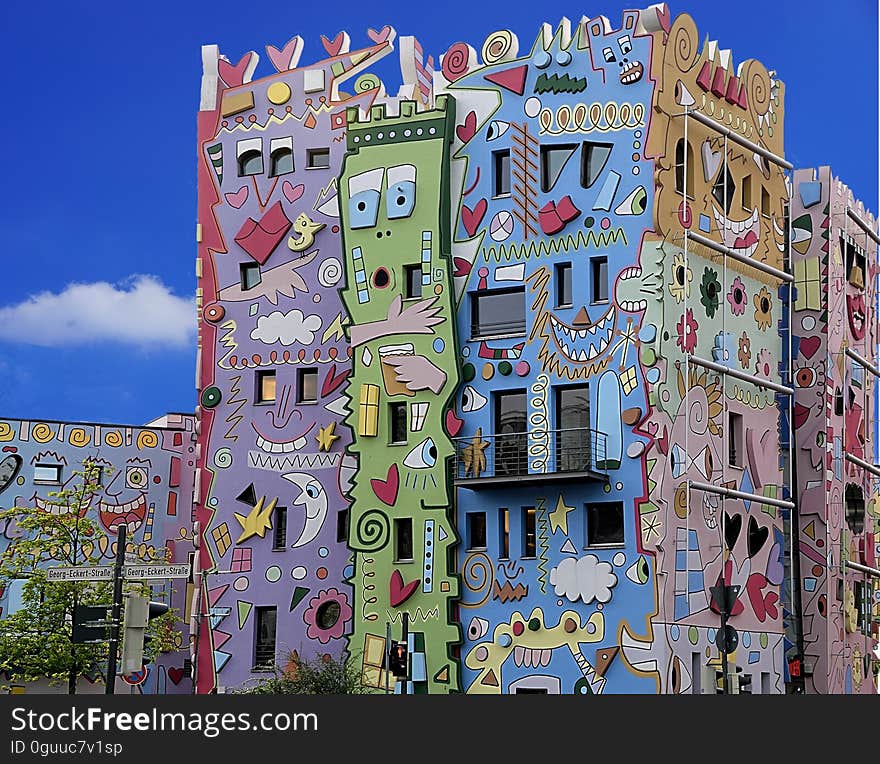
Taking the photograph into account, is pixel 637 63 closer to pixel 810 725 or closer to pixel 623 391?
pixel 623 391

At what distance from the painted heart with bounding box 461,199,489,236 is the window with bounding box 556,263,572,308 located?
9.51 ft

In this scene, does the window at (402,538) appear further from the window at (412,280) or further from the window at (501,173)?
the window at (501,173)

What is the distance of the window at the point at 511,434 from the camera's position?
51.1 meters

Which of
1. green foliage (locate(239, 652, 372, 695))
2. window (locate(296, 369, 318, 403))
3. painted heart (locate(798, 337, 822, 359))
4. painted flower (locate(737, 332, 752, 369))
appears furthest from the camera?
painted heart (locate(798, 337, 822, 359))

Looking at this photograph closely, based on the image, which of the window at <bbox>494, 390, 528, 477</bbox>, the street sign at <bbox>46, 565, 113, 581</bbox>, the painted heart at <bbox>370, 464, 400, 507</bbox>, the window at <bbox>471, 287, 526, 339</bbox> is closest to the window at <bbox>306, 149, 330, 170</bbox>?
the window at <bbox>471, 287, 526, 339</bbox>

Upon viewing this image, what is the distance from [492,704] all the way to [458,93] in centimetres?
3256

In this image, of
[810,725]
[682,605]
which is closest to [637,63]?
[682,605]

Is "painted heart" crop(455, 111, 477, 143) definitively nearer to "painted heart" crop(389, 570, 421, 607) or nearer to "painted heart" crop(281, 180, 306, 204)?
"painted heart" crop(281, 180, 306, 204)

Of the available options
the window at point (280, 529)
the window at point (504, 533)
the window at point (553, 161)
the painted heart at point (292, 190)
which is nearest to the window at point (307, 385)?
the window at point (280, 529)

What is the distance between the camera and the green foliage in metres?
50.2

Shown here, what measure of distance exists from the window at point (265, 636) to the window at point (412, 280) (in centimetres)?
1032

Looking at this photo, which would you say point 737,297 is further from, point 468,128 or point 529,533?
point 529,533

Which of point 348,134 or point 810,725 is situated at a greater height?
point 348,134

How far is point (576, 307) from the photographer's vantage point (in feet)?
167
